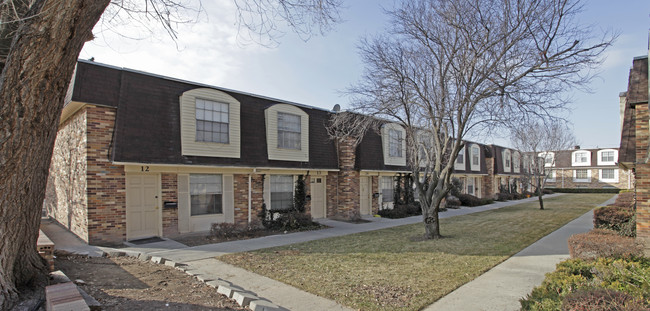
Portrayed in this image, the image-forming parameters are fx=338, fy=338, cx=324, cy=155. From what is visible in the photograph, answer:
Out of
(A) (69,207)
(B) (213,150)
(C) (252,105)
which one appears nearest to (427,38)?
(C) (252,105)

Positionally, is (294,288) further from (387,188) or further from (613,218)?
(387,188)

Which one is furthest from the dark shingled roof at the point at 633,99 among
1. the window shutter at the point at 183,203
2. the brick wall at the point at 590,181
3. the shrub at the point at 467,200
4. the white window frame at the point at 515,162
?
the brick wall at the point at 590,181

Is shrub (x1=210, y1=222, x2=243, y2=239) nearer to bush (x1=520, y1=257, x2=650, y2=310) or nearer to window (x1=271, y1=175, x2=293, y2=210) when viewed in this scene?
window (x1=271, y1=175, x2=293, y2=210)

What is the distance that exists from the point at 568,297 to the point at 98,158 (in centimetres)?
1100

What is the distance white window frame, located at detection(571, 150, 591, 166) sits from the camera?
4741 centimetres

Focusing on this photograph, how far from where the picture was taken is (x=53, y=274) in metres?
5.46

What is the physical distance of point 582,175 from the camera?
4756 cm

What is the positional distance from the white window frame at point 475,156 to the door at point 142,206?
81.5ft

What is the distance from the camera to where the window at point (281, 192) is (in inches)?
562

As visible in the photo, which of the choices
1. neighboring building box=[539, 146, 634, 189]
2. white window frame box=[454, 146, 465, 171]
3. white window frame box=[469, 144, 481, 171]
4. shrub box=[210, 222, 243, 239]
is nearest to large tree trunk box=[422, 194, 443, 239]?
shrub box=[210, 222, 243, 239]

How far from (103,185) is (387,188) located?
14.0 meters

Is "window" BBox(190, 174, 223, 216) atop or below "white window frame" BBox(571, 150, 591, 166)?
below

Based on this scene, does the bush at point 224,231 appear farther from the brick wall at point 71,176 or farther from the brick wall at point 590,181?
the brick wall at point 590,181

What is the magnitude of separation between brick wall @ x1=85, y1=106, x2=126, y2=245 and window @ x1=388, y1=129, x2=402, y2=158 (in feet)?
42.8
